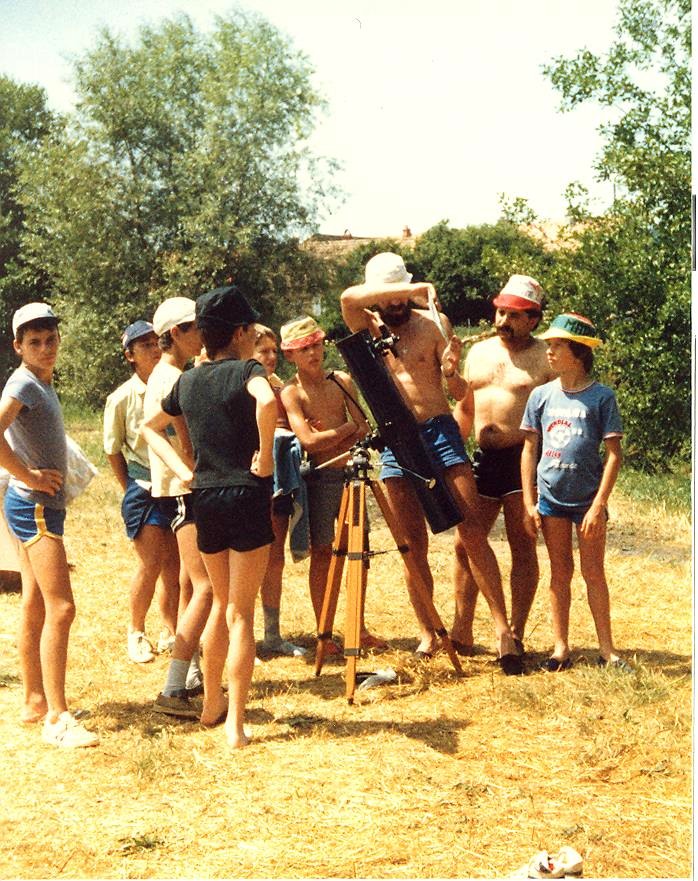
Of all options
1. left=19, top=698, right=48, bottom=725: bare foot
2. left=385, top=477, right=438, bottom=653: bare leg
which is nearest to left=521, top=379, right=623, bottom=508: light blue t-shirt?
left=385, top=477, right=438, bottom=653: bare leg

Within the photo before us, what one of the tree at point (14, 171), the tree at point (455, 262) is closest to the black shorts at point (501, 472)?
the tree at point (14, 171)

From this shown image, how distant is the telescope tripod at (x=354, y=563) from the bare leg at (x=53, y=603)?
1.32m

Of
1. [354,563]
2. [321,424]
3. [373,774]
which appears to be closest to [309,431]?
[321,424]

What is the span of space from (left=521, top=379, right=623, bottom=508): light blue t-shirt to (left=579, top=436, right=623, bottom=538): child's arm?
0.23 ft

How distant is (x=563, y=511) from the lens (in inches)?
214

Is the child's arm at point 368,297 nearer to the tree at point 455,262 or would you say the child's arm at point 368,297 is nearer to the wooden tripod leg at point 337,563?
the wooden tripod leg at point 337,563

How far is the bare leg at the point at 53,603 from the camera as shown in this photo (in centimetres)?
452

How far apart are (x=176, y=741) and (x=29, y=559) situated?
1.00m

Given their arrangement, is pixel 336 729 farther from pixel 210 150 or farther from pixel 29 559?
pixel 210 150

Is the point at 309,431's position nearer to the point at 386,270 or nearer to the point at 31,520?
the point at 386,270

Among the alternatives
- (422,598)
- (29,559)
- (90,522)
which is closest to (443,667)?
(422,598)

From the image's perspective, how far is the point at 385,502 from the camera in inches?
211

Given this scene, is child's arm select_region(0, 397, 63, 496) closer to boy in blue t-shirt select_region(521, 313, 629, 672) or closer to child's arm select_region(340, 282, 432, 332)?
child's arm select_region(340, 282, 432, 332)

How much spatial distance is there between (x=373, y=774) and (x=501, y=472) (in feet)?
6.79
